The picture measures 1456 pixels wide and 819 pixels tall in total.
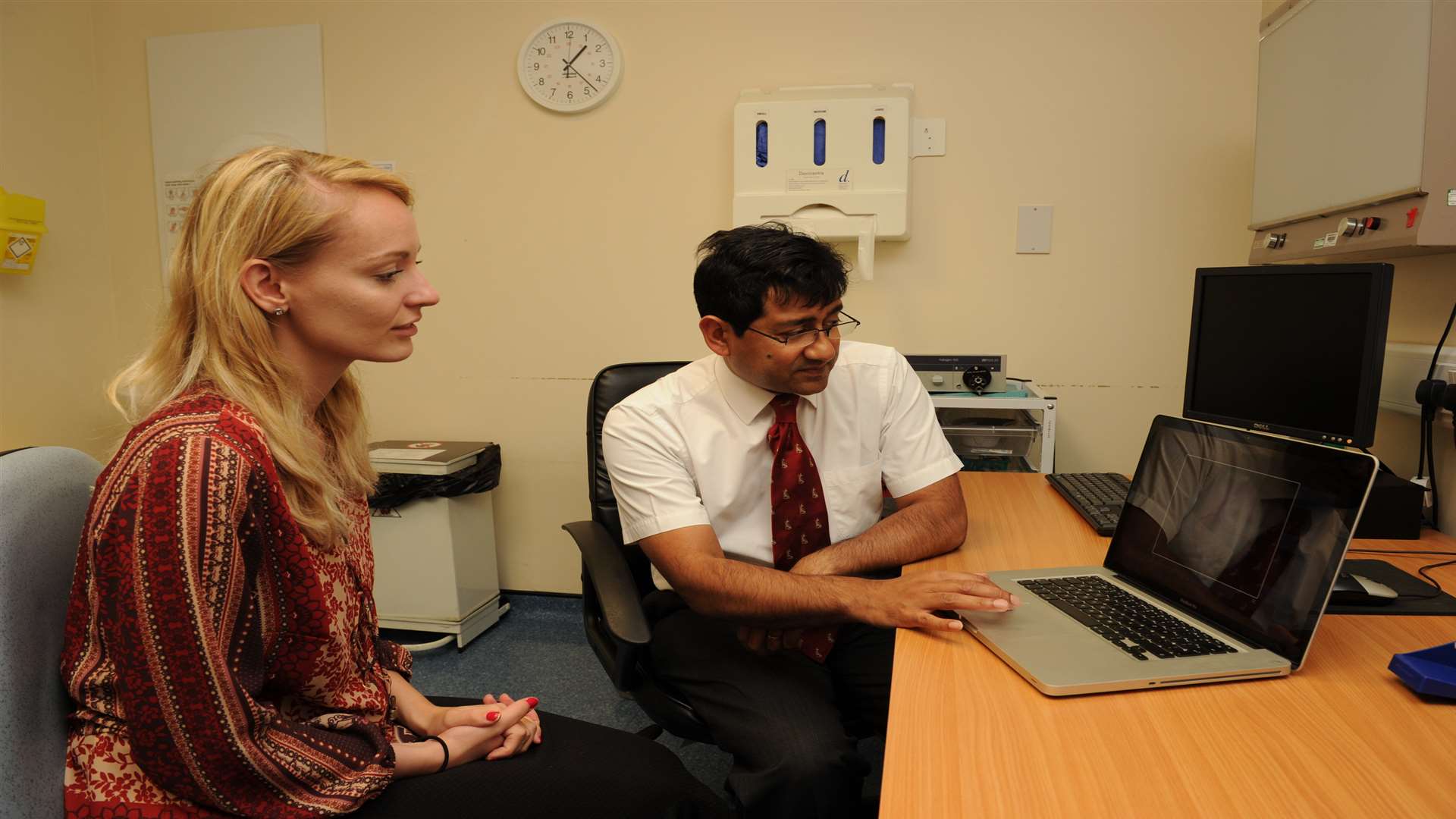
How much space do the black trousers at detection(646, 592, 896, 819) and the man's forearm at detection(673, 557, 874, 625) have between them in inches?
4.2

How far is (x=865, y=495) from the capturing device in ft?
5.27

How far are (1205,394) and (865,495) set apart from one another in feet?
2.01

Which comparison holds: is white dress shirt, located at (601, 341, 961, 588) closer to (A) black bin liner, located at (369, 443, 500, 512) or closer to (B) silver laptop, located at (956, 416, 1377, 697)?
(B) silver laptop, located at (956, 416, 1377, 697)

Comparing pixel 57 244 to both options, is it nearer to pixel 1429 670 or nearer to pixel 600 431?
pixel 600 431

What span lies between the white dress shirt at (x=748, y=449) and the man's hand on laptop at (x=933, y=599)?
0.39 meters

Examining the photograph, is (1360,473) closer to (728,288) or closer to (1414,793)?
(1414,793)

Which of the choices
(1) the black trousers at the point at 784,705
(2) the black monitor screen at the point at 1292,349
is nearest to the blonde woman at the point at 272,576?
(1) the black trousers at the point at 784,705

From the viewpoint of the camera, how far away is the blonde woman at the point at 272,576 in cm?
77

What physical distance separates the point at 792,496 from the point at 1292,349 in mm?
812

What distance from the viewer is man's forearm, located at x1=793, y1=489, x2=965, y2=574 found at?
1381 mm

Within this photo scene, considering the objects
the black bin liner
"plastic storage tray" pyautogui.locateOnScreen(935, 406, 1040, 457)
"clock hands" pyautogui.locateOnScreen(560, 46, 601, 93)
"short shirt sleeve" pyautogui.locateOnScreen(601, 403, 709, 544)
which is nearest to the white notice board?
"clock hands" pyautogui.locateOnScreen(560, 46, 601, 93)

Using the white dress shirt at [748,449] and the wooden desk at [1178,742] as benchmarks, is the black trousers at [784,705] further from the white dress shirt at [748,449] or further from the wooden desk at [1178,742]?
the wooden desk at [1178,742]

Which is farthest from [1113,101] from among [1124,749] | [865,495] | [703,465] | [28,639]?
[28,639]

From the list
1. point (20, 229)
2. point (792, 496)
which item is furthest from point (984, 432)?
point (20, 229)
